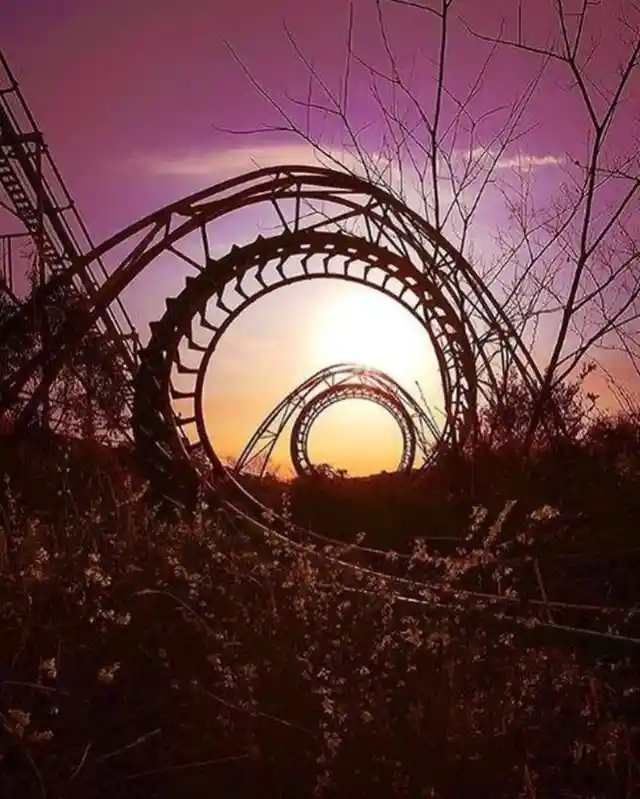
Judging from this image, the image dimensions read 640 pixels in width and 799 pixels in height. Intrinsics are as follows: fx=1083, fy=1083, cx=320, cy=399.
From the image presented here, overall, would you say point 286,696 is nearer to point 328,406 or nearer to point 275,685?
point 275,685

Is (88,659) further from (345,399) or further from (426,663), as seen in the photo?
(345,399)

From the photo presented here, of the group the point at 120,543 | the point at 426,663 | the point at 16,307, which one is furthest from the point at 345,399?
the point at 426,663

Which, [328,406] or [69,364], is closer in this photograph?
[69,364]

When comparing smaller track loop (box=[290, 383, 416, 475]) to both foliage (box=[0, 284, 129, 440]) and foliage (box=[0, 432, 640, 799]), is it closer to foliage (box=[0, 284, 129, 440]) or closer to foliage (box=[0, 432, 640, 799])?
foliage (box=[0, 284, 129, 440])

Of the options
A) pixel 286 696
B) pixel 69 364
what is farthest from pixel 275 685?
pixel 69 364

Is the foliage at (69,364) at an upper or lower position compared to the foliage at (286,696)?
upper

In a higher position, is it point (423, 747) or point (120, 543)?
point (120, 543)

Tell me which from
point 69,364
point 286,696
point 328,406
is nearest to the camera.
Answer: point 286,696

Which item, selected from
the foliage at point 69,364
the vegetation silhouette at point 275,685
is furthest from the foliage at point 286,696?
the foliage at point 69,364

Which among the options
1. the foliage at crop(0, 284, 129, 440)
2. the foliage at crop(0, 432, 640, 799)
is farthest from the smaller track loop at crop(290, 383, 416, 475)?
the foliage at crop(0, 432, 640, 799)

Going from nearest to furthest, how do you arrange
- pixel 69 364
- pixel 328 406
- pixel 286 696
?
pixel 286 696 < pixel 69 364 < pixel 328 406

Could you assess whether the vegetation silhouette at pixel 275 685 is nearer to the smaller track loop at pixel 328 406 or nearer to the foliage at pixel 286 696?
the foliage at pixel 286 696
